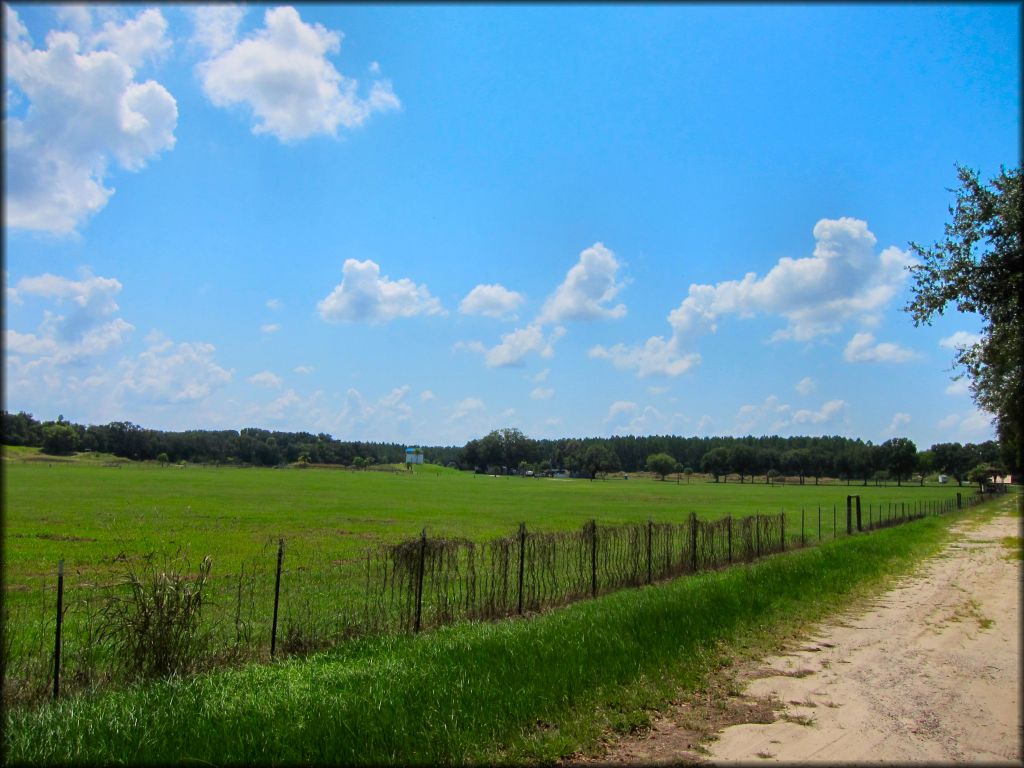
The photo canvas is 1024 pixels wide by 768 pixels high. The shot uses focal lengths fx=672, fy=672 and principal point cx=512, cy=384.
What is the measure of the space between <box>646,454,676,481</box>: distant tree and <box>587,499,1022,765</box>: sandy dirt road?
180 metres

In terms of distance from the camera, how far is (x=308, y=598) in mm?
13172

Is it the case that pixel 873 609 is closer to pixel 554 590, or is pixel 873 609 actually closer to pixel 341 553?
pixel 554 590

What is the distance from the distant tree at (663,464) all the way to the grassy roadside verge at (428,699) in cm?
18315

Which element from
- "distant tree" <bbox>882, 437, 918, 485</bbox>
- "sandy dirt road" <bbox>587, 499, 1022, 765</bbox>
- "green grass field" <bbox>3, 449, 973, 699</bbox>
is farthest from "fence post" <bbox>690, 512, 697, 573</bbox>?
"distant tree" <bbox>882, 437, 918, 485</bbox>

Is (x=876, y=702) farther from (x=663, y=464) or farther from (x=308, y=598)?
(x=663, y=464)

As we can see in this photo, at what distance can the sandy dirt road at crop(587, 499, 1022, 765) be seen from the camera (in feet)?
20.1

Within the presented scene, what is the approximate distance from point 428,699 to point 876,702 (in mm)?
5060

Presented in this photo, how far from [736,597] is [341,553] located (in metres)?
14.9

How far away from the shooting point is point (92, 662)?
781 cm

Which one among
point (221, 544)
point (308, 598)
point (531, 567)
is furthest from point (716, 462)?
point (308, 598)

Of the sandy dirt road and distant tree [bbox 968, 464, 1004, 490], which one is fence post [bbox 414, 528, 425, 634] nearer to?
the sandy dirt road

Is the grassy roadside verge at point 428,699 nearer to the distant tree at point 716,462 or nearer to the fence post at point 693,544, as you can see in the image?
the fence post at point 693,544

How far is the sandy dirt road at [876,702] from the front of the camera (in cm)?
612

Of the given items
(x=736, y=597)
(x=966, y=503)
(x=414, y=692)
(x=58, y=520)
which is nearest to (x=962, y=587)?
(x=736, y=597)
